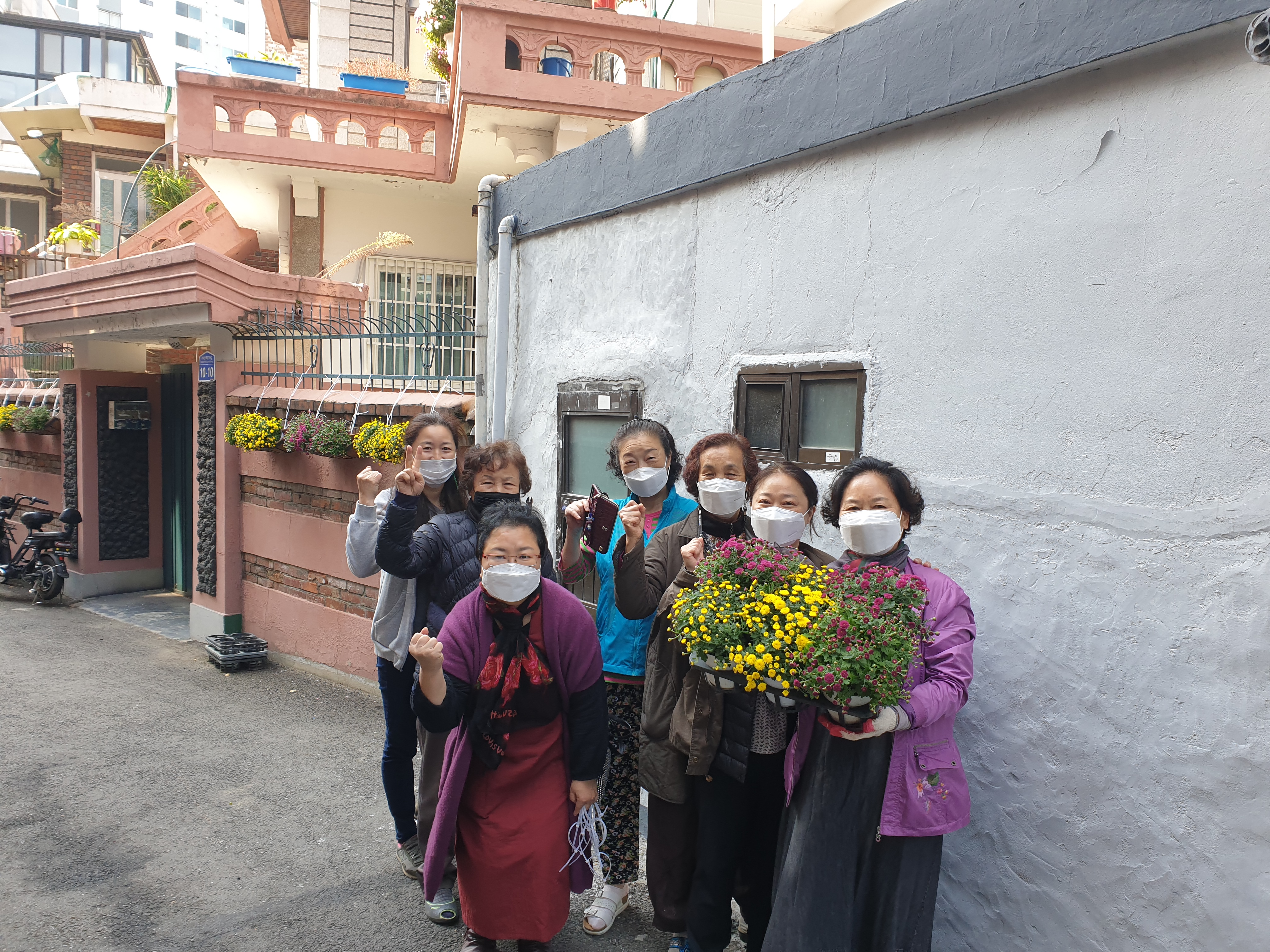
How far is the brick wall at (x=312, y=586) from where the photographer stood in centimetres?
693

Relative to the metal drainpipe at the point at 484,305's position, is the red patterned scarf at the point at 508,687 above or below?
below

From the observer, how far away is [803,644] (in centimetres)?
229

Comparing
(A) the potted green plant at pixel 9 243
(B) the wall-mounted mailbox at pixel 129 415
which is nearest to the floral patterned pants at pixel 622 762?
(B) the wall-mounted mailbox at pixel 129 415

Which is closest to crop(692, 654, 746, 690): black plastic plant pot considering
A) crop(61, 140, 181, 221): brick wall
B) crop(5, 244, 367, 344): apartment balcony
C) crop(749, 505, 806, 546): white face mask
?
crop(749, 505, 806, 546): white face mask

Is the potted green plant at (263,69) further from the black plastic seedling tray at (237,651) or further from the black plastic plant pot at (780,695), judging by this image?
the black plastic plant pot at (780,695)

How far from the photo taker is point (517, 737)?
A: 3.09 m

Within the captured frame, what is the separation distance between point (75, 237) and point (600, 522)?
47.5 ft

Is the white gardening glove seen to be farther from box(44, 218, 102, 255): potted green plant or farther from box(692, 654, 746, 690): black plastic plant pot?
box(44, 218, 102, 255): potted green plant

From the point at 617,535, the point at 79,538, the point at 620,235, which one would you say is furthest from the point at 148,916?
the point at 79,538

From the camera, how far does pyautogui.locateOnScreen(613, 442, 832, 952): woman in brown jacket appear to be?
2895mm

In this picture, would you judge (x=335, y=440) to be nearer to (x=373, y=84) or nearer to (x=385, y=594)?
(x=385, y=594)

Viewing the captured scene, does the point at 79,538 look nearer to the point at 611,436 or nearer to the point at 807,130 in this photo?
the point at 611,436

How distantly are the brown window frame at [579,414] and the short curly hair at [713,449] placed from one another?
1.62 m

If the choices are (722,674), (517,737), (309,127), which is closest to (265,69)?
(309,127)
